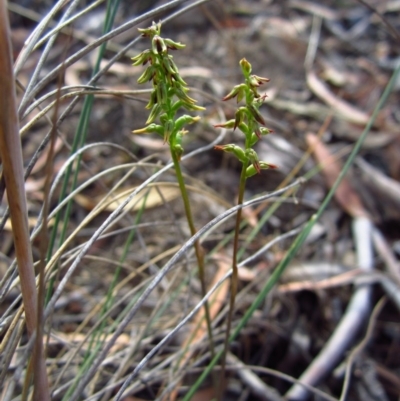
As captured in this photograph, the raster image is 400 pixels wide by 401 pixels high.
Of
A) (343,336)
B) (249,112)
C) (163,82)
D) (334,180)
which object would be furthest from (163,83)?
(334,180)

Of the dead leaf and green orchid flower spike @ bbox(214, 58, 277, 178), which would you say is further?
the dead leaf

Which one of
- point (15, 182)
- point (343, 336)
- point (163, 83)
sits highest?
point (163, 83)

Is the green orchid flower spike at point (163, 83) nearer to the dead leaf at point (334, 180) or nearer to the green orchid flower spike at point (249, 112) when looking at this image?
the green orchid flower spike at point (249, 112)

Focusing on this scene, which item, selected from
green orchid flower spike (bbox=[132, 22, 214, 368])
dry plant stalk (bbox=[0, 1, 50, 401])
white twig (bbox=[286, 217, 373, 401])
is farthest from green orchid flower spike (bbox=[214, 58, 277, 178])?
white twig (bbox=[286, 217, 373, 401])

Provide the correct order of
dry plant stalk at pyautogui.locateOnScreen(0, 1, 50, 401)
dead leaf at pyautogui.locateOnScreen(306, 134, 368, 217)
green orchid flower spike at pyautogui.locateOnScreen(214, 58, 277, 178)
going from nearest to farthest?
dry plant stalk at pyautogui.locateOnScreen(0, 1, 50, 401), green orchid flower spike at pyautogui.locateOnScreen(214, 58, 277, 178), dead leaf at pyautogui.locateOnScreen(306, 134, 368, 217)

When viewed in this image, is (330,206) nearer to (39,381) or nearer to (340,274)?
(340,274)

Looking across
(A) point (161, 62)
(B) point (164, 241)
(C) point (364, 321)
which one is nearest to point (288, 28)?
(B) point (164, 241)

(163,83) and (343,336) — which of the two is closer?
(163,83)

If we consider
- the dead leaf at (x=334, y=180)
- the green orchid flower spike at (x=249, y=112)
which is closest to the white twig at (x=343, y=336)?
the dead leaf at (x=334, y=180)

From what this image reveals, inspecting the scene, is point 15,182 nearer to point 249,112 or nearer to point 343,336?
point 249,112

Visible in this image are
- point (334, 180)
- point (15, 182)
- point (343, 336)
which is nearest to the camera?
point (15, 182)

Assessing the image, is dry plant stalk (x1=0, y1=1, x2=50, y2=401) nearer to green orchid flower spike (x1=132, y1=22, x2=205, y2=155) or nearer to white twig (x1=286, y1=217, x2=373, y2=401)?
green orchid flower spike (x1=132, y1=22, x2=205, y2=155)

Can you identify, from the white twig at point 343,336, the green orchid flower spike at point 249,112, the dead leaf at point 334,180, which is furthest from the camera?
the dead leaf at point 334,180
